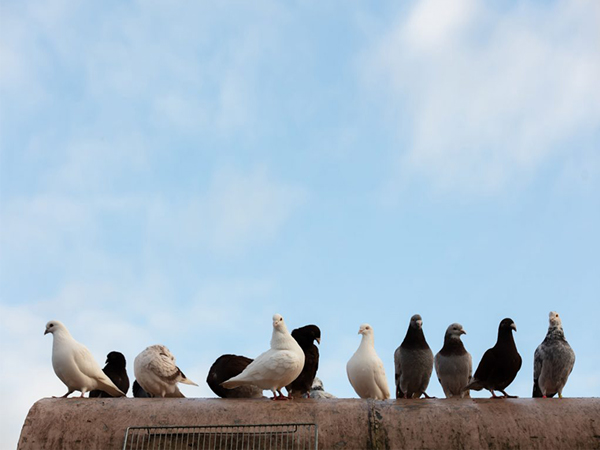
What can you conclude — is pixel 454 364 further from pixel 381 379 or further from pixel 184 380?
pixel 184 380

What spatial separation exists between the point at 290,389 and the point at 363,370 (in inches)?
50.0

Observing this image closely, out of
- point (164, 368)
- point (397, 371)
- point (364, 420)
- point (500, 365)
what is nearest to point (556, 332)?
point (500, 365)

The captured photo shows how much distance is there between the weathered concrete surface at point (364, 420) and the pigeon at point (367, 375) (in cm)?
138

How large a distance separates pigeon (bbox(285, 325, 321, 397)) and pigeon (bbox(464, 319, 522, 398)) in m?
2.50

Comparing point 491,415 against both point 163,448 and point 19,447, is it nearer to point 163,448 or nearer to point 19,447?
point 163,448

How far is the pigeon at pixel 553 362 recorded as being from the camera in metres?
12.0

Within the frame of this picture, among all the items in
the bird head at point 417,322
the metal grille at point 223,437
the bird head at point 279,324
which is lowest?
the metal grille at point 223,437

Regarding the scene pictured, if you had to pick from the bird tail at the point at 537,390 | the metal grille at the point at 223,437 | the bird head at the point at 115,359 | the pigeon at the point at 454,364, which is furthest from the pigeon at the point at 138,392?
the bird tail at the point at 537,390

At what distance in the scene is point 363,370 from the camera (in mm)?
11766

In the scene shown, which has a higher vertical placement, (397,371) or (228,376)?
(397,371)

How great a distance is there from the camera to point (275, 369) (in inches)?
425

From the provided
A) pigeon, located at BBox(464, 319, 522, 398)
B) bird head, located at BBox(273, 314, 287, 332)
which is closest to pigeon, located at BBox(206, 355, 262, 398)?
bird head, located at BBox(273, 314, 287, 332)

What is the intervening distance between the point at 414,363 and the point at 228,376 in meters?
3.09

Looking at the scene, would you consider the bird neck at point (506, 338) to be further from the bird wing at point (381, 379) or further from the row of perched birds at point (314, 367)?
the bird wing at point (381, 379)
